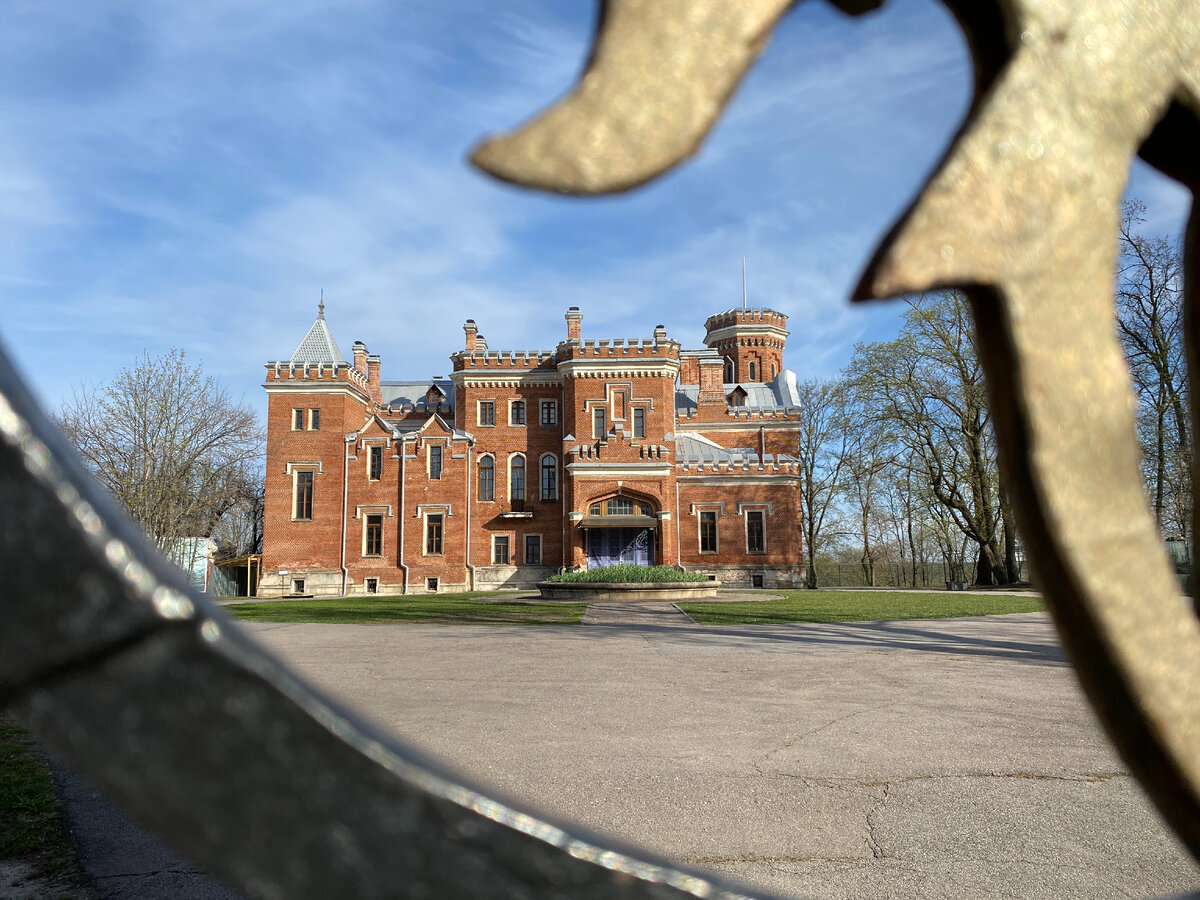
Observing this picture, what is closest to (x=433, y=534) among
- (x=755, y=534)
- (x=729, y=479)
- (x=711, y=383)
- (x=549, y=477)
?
(x=549, y=477)

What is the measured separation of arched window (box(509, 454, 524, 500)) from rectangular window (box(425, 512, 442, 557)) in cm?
329

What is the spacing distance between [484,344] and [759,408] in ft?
44.1

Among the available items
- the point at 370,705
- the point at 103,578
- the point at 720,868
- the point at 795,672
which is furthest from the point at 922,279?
the point at 795,672

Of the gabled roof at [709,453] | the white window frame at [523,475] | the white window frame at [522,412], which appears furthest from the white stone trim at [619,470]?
the white window frame at [522,412]

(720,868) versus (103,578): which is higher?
(103,578)

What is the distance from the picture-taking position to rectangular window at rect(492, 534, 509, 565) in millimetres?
35625

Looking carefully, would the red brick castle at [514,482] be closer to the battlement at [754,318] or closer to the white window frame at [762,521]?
the white window frame at [762,521]

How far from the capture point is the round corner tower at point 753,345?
4588 cm

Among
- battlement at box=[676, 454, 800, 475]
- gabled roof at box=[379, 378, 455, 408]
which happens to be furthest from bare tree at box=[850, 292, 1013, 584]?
gabled roof at box=[379, 378, 455, 408]

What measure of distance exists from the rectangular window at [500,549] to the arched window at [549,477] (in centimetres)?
249

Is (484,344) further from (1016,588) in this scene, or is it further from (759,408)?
(1016,588)

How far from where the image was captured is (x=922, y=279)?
561mm

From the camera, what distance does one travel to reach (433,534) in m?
35.6

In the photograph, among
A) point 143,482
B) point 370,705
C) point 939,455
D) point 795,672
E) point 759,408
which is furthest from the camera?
point 759,408
